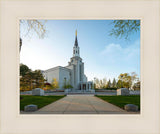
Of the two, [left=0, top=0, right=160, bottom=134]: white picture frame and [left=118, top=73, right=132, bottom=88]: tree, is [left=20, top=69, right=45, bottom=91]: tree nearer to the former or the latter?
[left=0, top=0, right=160, bottom=134]: white picture frame

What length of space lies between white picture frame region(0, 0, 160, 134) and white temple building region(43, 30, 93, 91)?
108 feet

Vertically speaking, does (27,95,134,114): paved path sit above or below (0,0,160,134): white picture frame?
below

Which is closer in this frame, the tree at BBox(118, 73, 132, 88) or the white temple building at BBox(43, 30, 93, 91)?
the tree at BBox(118, 73, 132, 88)

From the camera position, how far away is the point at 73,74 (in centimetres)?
4184

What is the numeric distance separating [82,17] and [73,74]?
1538 inches

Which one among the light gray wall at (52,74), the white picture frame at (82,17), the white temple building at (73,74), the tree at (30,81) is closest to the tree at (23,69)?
the tree at (30,81)

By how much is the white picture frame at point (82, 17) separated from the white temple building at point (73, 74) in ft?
108

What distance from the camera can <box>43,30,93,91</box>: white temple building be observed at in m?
36.3

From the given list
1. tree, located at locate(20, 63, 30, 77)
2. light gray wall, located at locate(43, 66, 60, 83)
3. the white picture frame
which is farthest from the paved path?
light gray wall, located at locate(43, 66, 60, 83)

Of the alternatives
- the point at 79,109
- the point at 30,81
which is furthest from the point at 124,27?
the point at 30,81

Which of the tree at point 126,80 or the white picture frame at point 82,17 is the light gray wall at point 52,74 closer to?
the tree at point 126,80

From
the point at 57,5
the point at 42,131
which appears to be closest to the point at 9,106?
the point at 42,131

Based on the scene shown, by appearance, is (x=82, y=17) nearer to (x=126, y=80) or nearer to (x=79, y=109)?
(x=79, y=109)

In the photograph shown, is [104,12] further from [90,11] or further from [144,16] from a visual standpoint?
[144,16]
